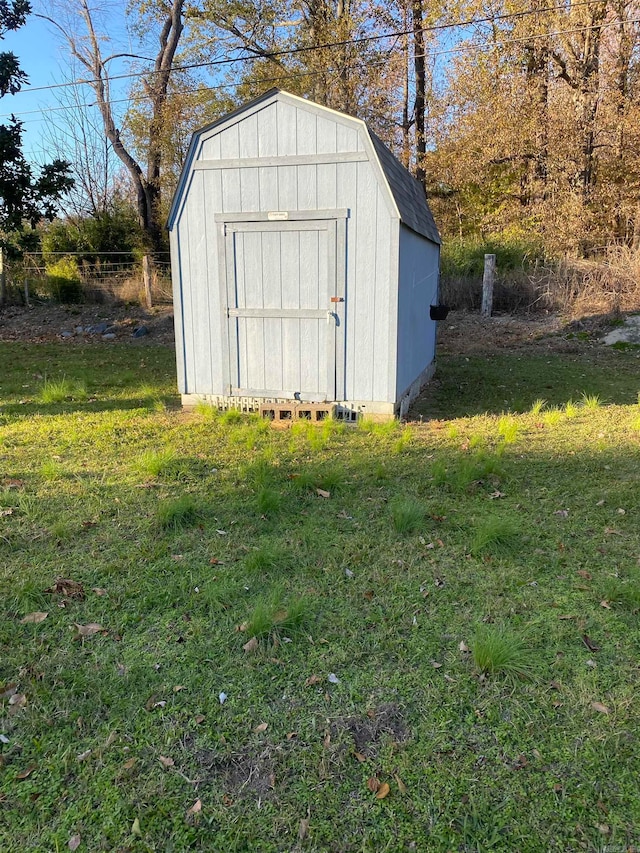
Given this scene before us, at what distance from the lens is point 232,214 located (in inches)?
234

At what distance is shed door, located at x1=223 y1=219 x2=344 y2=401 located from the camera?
582 cm

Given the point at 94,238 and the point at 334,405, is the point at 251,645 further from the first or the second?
the point at 94,238

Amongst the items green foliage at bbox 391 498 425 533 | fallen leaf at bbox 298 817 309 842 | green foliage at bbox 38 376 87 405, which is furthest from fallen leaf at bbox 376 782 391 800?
green foliage at bbox 38 376 87 405

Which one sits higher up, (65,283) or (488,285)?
(65,283)

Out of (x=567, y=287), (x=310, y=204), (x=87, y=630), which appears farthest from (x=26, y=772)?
(x=567, y=287)

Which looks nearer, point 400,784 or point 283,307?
point 400,784

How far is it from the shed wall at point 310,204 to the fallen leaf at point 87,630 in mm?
3814

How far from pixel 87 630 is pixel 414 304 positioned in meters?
5.25

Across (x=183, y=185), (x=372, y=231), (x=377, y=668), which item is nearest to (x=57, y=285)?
(x=183, y=185)

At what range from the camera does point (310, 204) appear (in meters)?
5.72

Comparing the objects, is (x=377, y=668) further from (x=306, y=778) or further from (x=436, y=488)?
(x=436, y=488)

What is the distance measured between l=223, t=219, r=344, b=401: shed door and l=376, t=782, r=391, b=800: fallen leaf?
14.6ft

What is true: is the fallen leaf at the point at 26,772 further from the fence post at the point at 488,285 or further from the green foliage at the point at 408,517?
the fence post at the point at 488,285

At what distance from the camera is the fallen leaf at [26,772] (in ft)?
6.15
